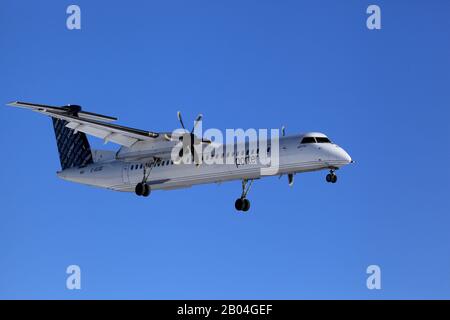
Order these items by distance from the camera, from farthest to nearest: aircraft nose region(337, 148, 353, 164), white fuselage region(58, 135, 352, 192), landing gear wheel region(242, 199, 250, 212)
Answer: landing gear wheel region(242, 199, 250, 212), white fuselage region(58, 135, 352, 192), aircraft nose region(337, 148, 353, 164)

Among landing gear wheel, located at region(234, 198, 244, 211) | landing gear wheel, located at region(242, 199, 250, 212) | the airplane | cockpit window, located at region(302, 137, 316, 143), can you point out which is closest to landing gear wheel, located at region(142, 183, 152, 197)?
the airplane

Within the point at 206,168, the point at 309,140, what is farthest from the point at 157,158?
→ the point at 309,140

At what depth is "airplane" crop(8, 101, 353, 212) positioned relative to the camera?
3838 centimetres

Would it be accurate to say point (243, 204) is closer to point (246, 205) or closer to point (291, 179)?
point (246, 205)

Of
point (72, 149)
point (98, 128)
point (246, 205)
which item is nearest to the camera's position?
point (98, 128)

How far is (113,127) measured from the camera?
41.3 meters

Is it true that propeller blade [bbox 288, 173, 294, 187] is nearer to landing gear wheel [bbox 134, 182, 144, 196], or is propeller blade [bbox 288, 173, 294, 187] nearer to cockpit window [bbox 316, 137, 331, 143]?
cockpit window [bbox 316, 137, 331, 143]

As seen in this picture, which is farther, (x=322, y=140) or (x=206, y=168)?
(x=206, y=168)

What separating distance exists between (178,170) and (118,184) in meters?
4.30

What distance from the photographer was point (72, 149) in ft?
152

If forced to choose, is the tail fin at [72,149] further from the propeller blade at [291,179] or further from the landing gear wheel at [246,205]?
the propeller blade at [291,179]

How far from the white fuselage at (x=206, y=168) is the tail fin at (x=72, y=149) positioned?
77cm

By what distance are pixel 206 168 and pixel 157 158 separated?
10.8ft
